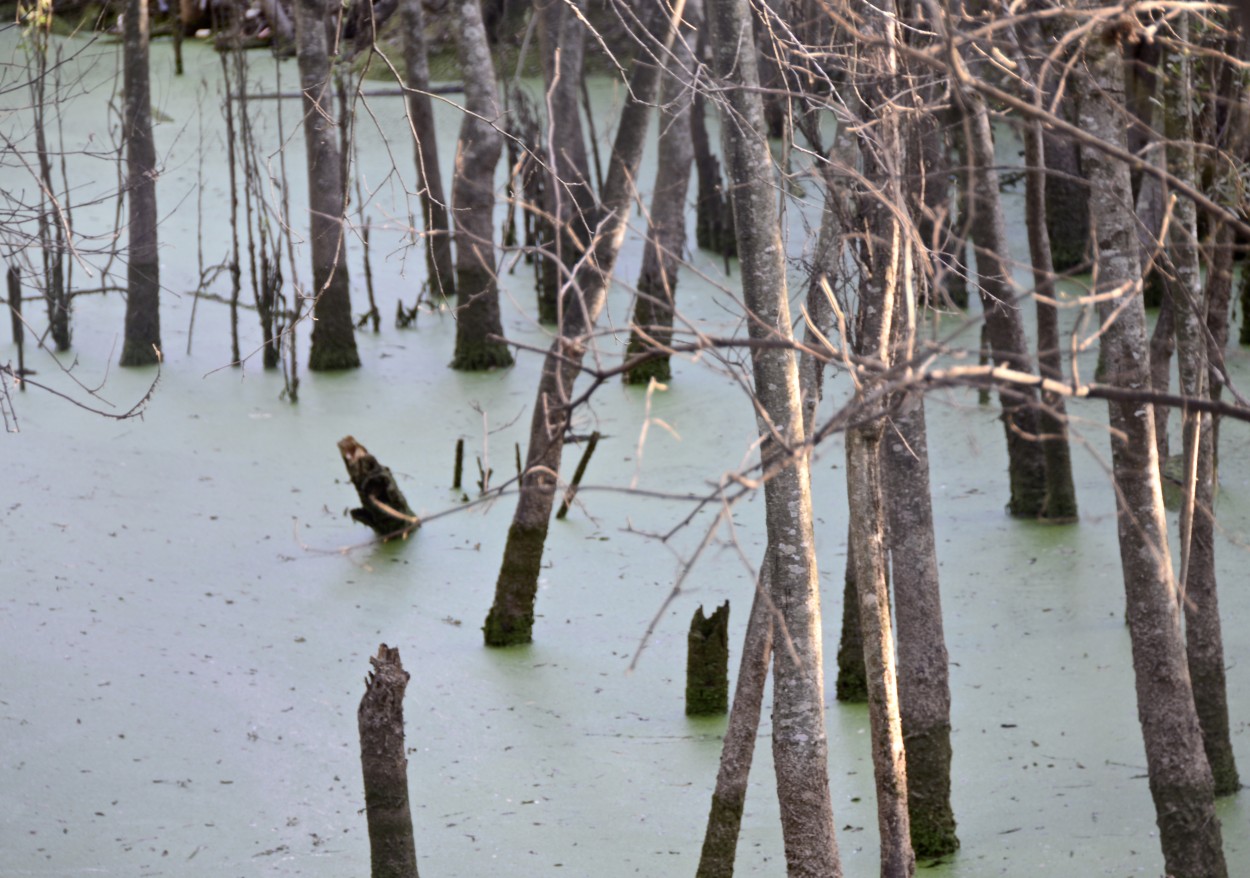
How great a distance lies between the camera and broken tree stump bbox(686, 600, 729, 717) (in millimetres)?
6453

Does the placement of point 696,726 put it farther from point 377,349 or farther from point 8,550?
point 377,349

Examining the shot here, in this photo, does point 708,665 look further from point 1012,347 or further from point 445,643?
point 1012,347

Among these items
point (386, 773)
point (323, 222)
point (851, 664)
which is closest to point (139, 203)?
point (323, 222)

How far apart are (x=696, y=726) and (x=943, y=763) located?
1471 millimetres

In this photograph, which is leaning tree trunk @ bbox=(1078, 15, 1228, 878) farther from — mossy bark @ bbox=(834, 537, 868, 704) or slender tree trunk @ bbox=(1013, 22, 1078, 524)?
slender tree trunk @ bbox=(1013, 22, 1078, 524)

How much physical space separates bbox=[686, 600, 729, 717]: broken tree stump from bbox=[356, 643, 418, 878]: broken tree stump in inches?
85.6

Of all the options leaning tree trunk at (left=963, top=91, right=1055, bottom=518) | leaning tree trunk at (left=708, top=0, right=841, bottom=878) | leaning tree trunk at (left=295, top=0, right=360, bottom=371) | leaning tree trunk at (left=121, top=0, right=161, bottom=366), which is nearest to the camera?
leaning tree trunk at (left=708, top=0, right=841, bottom=878)

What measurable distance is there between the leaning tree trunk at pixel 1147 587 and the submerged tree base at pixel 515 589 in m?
3.29

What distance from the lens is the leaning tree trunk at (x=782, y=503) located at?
168 inches

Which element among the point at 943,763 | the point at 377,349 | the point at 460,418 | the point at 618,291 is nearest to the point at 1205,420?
the point at 943,763

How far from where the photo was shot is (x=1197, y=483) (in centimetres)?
518

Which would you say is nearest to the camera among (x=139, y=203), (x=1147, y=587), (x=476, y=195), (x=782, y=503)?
(x=782, y=503)

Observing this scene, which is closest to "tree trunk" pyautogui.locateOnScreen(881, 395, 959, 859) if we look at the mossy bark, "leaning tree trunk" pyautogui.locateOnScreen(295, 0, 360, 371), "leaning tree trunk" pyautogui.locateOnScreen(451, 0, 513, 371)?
the mossy bark

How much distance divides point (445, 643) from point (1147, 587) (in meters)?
3.75
